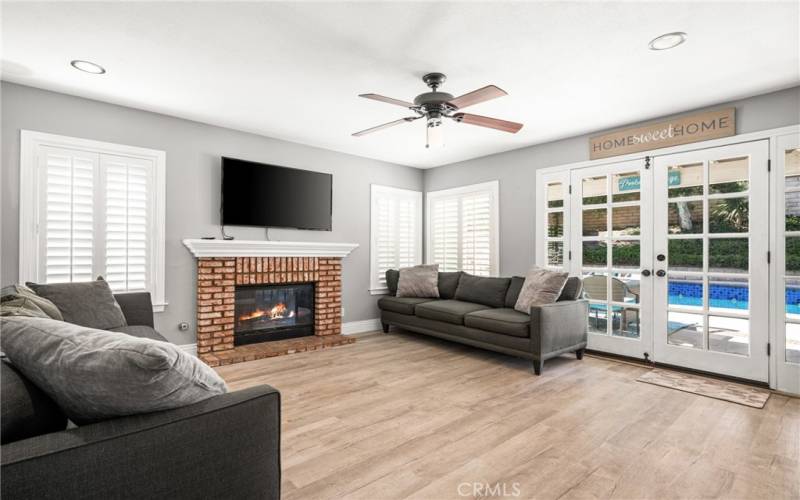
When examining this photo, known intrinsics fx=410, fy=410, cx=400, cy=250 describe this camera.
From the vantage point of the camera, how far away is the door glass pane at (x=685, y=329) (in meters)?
3.86

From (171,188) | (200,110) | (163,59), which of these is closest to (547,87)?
(163,59)

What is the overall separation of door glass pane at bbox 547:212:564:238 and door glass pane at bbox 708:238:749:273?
1473mm

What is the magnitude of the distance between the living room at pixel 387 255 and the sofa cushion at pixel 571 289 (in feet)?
0.15

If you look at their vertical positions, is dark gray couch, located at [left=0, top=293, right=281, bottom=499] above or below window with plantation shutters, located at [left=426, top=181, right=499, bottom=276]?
below

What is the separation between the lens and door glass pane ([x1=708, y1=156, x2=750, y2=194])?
362 cm

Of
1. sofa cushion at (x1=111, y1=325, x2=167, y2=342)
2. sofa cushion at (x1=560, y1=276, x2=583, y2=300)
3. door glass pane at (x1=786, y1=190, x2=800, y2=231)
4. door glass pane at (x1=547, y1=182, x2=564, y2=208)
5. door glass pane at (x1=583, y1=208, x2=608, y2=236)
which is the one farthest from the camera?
door glass pane at (x1=547, y1=182, x2=564, y2=208)

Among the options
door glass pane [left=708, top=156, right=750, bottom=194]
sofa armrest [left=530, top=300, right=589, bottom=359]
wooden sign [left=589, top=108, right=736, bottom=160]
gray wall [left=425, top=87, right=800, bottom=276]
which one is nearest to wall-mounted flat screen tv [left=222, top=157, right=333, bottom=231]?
gray wall [left=425, top=87, right=800, bottom=276]

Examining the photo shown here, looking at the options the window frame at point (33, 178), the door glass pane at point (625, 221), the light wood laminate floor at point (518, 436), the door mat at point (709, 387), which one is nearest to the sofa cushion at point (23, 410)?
the light wood laminate floor at point (518, 436)

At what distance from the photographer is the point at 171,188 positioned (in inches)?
167

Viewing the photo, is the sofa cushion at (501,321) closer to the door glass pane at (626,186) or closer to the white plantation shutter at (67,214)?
the door glass pane at (626,186)

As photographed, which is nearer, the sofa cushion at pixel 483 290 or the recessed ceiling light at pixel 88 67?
the recessed ceiling light at pixel 88 67

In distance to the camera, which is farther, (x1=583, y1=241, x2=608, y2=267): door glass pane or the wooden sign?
(x1=583, y1=241, x2=608, y2=267): door glass pane

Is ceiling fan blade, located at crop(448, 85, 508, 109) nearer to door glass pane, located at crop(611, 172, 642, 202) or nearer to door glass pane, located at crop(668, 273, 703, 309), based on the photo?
door glass pane, located at crop(611, 172, 642, 202)

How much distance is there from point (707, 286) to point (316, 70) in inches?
156
